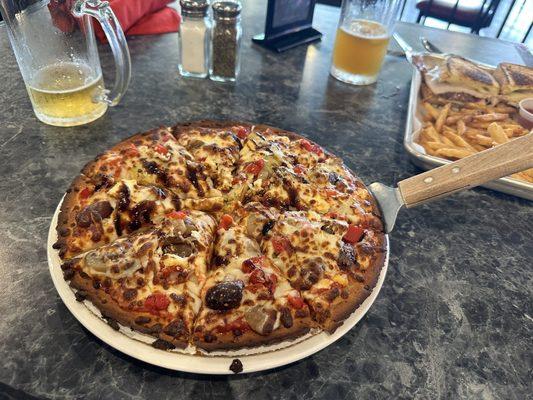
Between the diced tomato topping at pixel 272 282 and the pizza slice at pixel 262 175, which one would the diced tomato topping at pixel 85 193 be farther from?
the diced tomato topping at pixel 272 282

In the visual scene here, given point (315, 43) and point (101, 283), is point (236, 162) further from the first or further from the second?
point (315, 43)

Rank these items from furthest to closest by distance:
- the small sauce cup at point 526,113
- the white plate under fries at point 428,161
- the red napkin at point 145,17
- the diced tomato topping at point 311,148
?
the red napkin at point 145,17
the small sauce cup at point 526,113
the white plate under fries at point 428,161
the diced tomato topping at point 311,148

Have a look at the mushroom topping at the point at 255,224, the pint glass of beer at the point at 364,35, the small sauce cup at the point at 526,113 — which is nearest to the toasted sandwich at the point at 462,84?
the small sauce cup at the point at 526,113

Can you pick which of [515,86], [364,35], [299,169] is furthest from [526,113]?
[299,169]

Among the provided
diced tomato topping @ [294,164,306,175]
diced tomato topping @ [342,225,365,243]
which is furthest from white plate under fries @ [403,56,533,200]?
diced tomato topping @ [342,225,365,243]

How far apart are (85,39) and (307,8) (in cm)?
158

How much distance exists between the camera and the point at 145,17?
2820mm

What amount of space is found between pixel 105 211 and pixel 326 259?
662 mm

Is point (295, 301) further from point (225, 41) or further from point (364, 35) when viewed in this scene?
point (364, 35)

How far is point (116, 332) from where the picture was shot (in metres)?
1.04

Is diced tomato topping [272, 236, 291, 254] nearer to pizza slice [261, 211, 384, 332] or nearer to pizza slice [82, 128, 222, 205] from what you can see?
pizza slice [261, 211, 384, 332]

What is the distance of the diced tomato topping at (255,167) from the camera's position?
1.48 m

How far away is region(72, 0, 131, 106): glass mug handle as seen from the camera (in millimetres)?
1650

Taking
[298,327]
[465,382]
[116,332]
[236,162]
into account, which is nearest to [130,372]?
[116,332]
